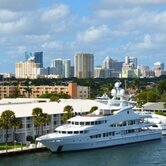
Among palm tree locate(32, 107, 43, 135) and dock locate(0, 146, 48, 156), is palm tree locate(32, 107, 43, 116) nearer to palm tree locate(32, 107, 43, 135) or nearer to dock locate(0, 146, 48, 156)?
palm tree locate(32, 107, 43, 135)

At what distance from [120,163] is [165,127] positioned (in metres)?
23.7

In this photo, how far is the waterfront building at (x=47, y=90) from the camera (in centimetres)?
13491

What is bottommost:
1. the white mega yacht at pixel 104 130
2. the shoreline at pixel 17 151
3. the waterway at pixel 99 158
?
the waterway at pixel 99 158

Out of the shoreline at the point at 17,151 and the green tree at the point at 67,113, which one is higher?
the green tree at the point at 67,113

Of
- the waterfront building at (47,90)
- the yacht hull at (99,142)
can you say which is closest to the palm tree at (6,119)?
the yacht hull at (99,142)

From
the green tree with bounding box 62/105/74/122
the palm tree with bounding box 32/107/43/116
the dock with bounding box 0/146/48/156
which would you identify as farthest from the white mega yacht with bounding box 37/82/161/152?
the green tree with bounding box 62/105/74/122

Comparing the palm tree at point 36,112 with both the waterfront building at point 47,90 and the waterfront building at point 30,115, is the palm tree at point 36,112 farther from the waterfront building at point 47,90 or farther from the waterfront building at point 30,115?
the waterfront building at point 47,90

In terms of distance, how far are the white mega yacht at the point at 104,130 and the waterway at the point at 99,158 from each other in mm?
927

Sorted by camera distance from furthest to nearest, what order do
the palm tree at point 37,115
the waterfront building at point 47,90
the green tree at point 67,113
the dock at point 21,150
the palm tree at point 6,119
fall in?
the waterfront building at point 47,90
the green tree at point 67,113
the palm tree at point 37,115
the palm tree at point 6,119
the dock at point 21,150

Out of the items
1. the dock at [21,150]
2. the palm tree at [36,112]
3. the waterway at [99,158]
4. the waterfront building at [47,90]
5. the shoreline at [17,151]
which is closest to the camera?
the waterway at [99,158]

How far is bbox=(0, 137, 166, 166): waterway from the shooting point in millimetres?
47562

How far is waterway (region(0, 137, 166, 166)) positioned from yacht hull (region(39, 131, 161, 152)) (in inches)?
25.4

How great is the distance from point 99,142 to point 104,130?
1.46 meters

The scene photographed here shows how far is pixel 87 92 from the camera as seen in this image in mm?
143500
